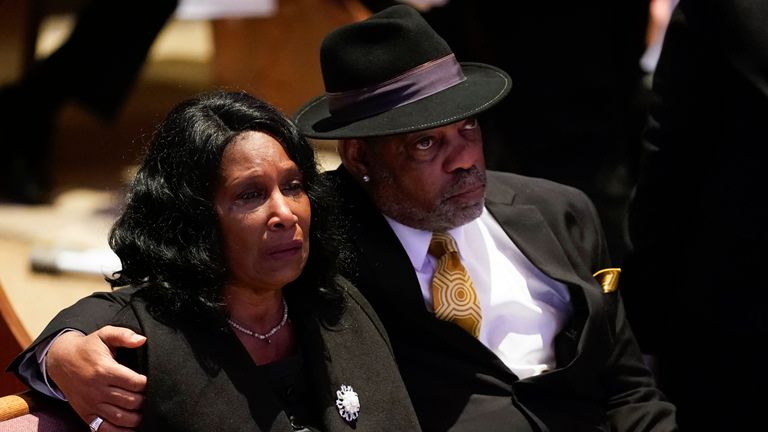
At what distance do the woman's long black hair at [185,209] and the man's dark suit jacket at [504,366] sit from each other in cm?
39

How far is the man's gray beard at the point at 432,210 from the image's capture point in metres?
2.88

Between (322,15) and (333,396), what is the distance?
2.41m

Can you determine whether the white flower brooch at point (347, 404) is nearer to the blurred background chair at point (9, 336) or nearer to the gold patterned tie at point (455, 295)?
the gold patterned tie at point (455, 295)

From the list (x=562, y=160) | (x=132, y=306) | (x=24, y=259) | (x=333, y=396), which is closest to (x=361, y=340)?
(x=333, y=396)

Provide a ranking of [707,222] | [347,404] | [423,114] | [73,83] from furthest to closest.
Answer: [73,83]
[707,222]
[423,114]
[347,404]

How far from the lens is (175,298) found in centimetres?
242

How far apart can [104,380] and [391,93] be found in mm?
992

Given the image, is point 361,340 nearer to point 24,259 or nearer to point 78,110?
point 24,259

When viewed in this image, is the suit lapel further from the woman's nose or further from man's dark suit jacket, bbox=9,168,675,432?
the woman's nose

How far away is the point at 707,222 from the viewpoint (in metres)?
3.26

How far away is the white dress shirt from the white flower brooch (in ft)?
1.33

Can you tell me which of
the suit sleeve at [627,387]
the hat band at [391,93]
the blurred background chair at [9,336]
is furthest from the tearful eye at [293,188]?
the blurred background chair at [9,336]

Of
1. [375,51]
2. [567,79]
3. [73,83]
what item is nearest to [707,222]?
[375,51]

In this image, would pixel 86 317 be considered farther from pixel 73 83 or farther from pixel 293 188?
pixel 73 83
